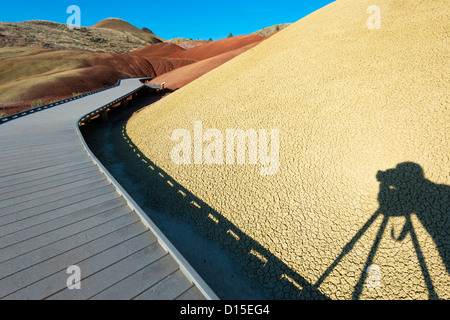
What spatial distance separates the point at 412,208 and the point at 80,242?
807cm

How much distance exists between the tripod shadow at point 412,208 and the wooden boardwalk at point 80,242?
3.89m

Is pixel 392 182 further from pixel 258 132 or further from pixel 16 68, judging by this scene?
pixel 16 68

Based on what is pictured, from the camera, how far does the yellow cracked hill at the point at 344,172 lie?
5.10 metres

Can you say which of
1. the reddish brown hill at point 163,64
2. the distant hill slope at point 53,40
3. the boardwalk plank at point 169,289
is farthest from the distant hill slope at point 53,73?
the boardwalk plank at point 169,289

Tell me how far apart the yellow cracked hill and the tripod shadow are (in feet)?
0.08

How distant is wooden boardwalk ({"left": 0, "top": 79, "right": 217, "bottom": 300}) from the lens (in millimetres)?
3305

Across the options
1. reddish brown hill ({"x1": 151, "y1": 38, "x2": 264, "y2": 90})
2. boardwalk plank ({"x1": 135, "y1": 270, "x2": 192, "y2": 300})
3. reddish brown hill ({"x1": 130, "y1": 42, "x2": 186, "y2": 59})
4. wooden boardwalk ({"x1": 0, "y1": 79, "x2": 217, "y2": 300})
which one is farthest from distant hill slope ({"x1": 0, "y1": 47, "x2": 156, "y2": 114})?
boardwalk plank ({"x1": 135, "y1": 270, "x2": 192, "y2": 300})

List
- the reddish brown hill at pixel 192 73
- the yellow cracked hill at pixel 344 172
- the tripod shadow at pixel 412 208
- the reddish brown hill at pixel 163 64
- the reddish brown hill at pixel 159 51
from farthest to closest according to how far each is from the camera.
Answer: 1. the reddish brown hill at pixel 159 51
2. the reddish brown hill at pixel 163 64
3. the reddish brown hill at pixel 192 73
4. the yellow cracked hill at pixel 344 172
5. the tripod shadow at pixel 412 208

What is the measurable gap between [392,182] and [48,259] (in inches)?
339

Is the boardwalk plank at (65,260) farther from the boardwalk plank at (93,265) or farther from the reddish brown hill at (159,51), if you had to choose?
the reddish brown hill at (159,51)

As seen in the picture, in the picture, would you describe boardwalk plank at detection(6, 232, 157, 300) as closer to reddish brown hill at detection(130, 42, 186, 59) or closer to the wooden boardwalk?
the wooden boardwalk

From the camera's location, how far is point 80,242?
13.3 ft

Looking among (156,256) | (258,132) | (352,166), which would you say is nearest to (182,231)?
(156,256)

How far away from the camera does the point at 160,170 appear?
30.5 feet
